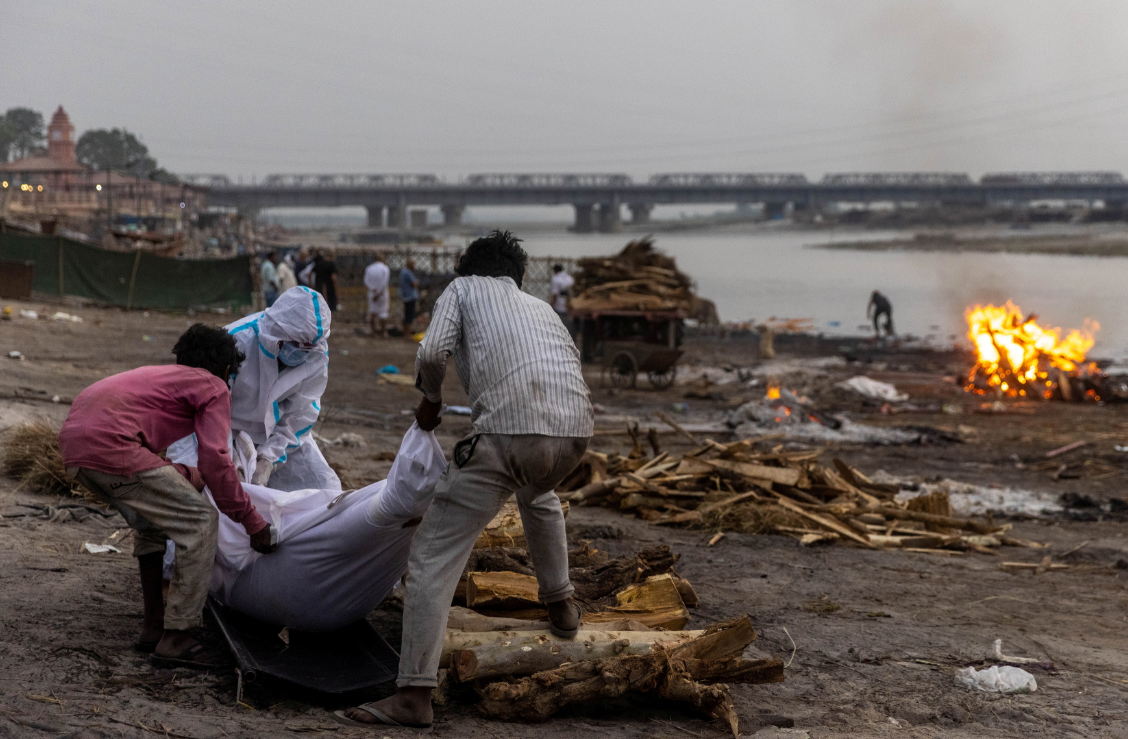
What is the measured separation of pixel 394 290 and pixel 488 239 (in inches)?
1149

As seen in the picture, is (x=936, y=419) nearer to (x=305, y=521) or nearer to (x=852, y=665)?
(x=852, y=665)

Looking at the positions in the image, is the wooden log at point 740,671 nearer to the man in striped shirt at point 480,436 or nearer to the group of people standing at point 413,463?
the group of people standing at point 413,463

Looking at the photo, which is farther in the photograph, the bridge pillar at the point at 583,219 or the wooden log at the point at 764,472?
the bridge pillar at the point at 583,219

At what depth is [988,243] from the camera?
93.3 meters

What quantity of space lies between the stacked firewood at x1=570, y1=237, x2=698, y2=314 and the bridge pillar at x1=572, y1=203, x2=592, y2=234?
70475 mm

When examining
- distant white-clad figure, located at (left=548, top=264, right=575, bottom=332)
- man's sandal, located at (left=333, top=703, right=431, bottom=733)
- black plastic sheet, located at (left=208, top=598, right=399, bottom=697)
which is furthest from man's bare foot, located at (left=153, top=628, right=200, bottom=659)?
distant white-clad figure, located at (left=548, top=264, right=575, bottom=332)

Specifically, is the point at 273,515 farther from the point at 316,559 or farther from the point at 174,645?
the point at 174,645

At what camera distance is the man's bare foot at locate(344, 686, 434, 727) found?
4.03m

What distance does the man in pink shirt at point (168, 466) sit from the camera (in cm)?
424

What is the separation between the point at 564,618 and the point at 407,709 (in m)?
0.81

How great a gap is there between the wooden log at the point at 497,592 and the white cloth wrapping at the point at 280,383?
1212 millimetres

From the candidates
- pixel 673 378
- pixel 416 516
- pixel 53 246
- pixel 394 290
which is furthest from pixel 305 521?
pixel 394 290

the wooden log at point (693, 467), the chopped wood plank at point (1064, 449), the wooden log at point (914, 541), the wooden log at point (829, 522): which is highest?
the wooden log at point (693, 467)

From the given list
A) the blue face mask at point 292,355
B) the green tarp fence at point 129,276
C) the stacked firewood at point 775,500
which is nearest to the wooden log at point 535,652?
the blue face mask at point 292,355
